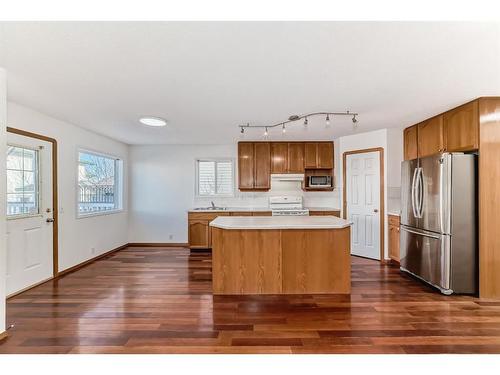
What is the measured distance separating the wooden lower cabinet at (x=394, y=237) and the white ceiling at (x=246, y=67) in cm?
166

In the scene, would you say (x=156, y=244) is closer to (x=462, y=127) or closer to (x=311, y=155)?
(x=311, y=155)

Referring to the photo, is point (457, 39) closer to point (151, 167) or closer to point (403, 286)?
point (403, 286)

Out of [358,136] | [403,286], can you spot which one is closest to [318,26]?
[403,286]

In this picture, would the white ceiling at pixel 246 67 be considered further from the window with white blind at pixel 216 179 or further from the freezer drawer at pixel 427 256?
the window with white blind at pixel 216 179

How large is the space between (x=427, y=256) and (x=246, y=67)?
3.11 meters

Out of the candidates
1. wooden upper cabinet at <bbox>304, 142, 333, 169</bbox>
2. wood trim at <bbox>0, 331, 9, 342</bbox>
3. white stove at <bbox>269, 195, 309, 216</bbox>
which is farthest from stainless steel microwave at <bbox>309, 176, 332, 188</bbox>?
wood trim at <bbox>0, 331, 9, 342</bbox>

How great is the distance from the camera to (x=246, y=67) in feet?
7.18

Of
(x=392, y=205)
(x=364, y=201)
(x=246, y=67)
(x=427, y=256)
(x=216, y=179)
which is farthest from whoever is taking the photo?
(x=216, y=179)

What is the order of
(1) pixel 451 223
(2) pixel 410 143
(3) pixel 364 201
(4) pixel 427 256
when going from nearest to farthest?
(1) pixel 451 223 → (4) pixel 427 256 → (2) pixel 410 143 → (3) pixel 364 201

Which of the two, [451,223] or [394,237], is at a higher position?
[451,223]

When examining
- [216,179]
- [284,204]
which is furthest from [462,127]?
[216,179]

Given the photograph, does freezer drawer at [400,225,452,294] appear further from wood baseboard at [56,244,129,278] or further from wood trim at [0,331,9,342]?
wood baseboard at [56,244,129,278]
